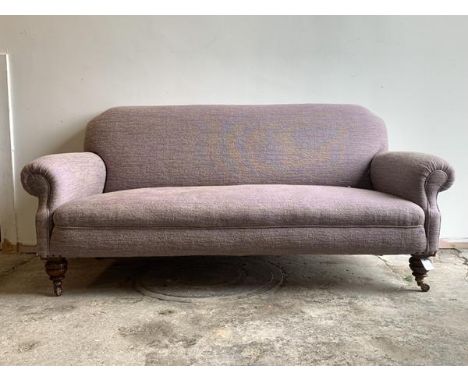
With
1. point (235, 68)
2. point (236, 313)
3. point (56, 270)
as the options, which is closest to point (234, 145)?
point (235, 68)

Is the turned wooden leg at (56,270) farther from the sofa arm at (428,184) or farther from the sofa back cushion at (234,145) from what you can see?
the sofa arm at (428,184)

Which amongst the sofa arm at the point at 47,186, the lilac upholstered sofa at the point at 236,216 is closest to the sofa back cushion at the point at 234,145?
the lilac upholstered sofa at the point at 236,216

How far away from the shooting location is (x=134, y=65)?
91.4 inches

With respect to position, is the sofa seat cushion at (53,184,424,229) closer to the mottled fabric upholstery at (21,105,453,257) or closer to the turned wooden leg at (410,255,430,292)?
the mottled fabric upholstery at (21,105,453,257)

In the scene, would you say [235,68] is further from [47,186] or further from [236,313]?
[236,313]

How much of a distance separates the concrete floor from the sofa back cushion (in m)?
0.47

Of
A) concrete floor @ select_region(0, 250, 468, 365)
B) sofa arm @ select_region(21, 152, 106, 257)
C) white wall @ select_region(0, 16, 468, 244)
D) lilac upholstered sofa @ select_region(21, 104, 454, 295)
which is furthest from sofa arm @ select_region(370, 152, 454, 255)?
sofa arm @ select_region(21, 152, 106, 257)

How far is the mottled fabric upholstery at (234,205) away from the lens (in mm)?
1566

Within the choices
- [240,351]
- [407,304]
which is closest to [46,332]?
[240,351]

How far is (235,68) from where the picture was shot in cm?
232

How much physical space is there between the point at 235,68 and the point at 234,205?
1.09 m

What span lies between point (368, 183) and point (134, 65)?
4.94 feet

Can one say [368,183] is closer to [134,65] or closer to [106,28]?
[134,65]

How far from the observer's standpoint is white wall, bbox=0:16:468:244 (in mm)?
2297
